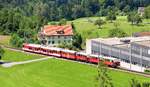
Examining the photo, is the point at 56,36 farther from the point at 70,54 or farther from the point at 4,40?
the point at 70,54

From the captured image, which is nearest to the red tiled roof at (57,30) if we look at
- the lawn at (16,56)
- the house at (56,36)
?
the house at (56,36)

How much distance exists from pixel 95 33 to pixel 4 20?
36934mm

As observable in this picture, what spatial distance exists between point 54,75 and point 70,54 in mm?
15647

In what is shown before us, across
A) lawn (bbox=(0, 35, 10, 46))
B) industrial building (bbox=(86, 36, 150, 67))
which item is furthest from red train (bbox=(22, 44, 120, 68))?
lawn (bbox=(0, 35, 10, 46))

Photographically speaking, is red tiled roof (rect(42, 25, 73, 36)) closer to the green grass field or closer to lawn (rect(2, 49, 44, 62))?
lawn (rect(2, 49, 44, 62))

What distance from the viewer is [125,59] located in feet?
371

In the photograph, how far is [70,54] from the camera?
364 feet

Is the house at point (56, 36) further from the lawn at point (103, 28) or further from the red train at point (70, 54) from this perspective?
the red train at point (70, 54)

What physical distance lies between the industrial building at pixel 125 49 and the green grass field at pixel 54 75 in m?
14.0

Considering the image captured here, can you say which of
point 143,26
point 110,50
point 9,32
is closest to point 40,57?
point 110,50

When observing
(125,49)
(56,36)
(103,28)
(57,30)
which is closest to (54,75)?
(125,49)

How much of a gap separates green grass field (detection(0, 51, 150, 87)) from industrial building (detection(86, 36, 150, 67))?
1397 cm

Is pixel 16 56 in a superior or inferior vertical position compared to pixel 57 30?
inferior

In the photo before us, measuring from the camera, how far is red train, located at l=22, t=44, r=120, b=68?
99.0 meters
